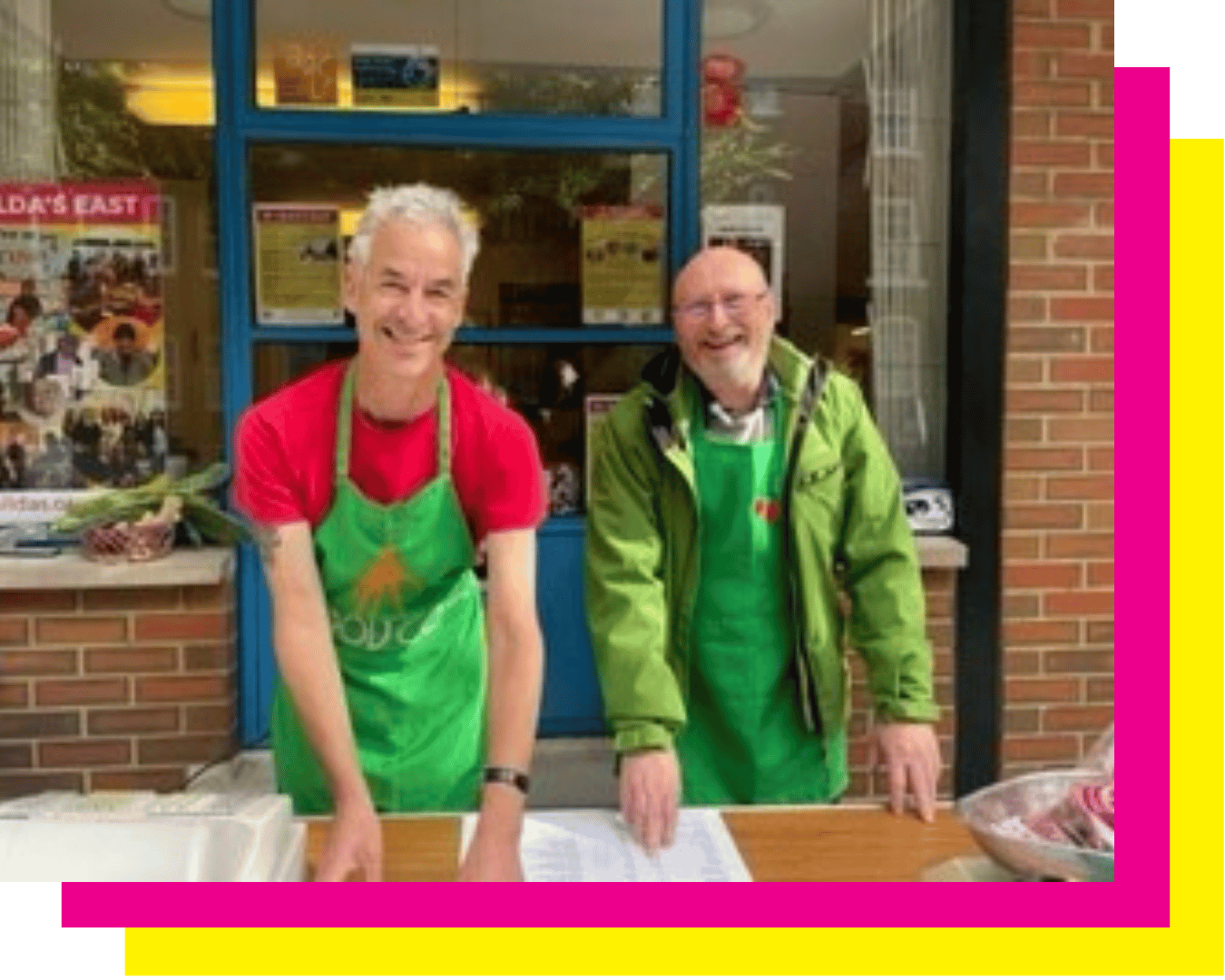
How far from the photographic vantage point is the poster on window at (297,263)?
145 inches

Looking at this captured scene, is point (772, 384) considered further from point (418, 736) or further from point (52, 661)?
point (52, 661)

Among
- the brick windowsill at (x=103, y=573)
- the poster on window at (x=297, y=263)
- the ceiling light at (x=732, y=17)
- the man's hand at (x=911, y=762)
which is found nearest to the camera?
A: the man's hand at (x=911, y=762)

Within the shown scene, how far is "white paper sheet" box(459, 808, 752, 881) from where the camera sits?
174 cm

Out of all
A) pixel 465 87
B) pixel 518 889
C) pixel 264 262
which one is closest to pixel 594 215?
pixel 465 87

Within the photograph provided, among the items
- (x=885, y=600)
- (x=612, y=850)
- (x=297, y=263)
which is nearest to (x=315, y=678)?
(x=612, y=850)

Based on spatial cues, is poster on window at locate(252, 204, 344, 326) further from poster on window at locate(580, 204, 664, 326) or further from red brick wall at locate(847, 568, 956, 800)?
red brick wall at locate(847, 568, 956, 800)

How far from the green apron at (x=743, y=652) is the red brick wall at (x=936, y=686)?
4.60 ft

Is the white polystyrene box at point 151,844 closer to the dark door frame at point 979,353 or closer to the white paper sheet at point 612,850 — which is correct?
the white paper sheet at point 612,850

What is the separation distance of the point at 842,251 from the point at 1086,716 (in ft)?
4.63

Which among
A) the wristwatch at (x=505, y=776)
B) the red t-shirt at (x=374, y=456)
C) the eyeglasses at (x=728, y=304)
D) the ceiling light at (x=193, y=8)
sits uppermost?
the ceiling light at (x=193, y=8)

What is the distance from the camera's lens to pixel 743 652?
2234mm

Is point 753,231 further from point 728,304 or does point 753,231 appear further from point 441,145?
point 728,304

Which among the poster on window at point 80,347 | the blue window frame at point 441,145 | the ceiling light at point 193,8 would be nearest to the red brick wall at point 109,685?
the blue window frame at point 441,145

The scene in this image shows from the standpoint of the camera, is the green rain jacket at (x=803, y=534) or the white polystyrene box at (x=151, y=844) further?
the green rain jacket at (x=803, y=534)
